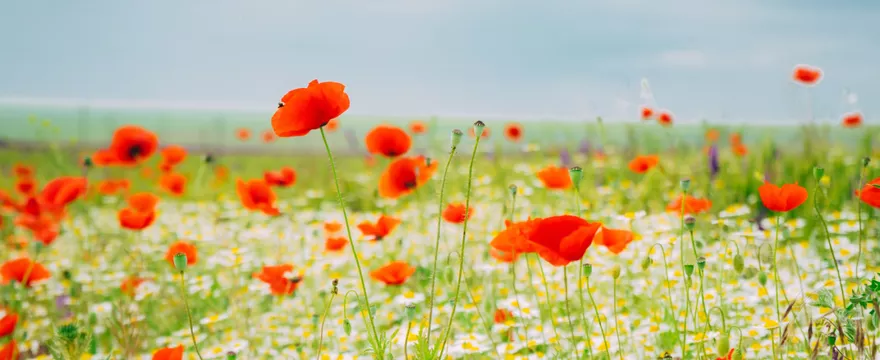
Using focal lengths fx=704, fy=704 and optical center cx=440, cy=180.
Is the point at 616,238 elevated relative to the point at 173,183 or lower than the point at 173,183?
lower

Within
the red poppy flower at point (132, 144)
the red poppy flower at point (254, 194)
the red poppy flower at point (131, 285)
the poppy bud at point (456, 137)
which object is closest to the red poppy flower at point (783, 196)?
the poppy bud at point (456, 137)

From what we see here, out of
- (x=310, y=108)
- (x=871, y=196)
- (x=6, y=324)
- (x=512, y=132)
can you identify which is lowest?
(x=6, y=324)

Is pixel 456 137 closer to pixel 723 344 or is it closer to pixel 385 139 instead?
pixel 723 344

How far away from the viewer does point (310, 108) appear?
5.11ft

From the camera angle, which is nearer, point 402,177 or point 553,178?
point 553,178

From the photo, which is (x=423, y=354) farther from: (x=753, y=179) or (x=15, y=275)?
(x=753, y=179)

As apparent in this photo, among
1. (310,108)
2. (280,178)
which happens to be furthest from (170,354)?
(280,178)

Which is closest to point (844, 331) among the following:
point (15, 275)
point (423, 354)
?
point (423, 354)

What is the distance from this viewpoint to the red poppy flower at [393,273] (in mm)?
2246

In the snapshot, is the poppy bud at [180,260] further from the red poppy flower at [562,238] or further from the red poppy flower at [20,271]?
the red poppy flower at [20,271]

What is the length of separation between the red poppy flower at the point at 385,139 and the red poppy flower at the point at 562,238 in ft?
4.48

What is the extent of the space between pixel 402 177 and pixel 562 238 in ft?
4.52

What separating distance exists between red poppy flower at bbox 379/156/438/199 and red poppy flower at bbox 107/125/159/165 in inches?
58.5

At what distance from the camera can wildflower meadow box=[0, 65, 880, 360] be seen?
68.1 inches
